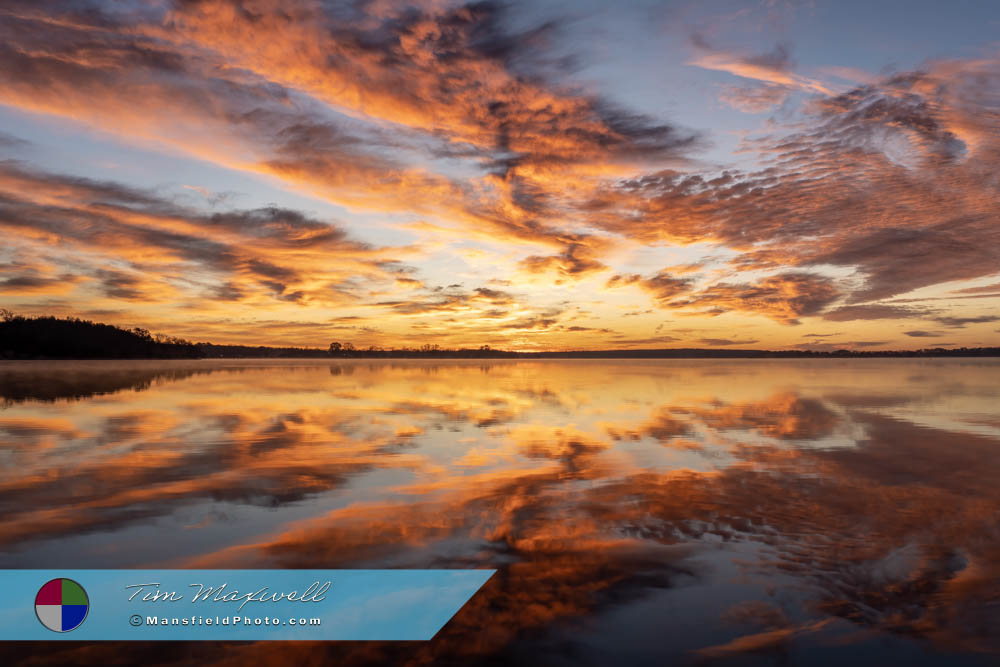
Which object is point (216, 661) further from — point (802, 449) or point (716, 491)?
point (802, 449)

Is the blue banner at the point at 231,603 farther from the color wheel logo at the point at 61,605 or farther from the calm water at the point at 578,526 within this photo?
the calm water at the point at 578,526

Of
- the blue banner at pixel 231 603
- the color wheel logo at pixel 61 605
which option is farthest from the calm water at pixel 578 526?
the color wheel logo at pixel 61 605

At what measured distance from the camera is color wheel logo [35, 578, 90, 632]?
6.98 meters

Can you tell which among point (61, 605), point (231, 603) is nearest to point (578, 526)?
point (231, 603)

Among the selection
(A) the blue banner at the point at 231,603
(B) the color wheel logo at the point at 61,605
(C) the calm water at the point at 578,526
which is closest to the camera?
(C) the calm water at the point at 578,526

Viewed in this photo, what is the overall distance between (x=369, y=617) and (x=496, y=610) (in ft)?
5.36

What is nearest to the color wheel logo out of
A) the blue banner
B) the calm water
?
the blue banner

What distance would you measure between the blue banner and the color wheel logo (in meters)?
0.01

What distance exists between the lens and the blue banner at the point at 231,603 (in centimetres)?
677

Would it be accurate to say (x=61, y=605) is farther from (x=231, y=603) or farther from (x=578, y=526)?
(x=578, y=526)

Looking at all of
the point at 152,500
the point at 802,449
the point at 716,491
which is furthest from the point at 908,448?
the point at 152,500

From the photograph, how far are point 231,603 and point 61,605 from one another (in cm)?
211

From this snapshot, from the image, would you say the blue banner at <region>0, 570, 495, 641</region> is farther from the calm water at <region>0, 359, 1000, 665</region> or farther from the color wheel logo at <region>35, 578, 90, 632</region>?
the calm water at <region>0, 359, 1000, 665</region>

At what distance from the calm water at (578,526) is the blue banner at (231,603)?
1.14 feet
